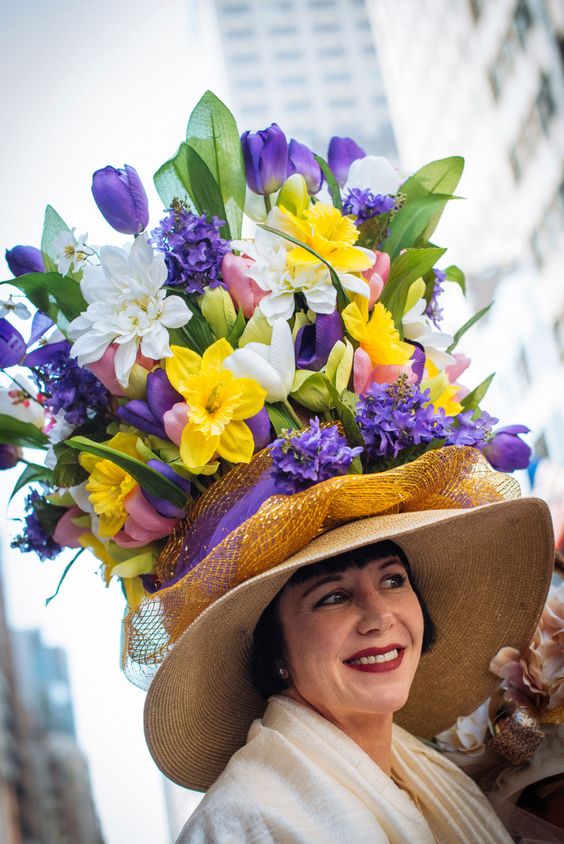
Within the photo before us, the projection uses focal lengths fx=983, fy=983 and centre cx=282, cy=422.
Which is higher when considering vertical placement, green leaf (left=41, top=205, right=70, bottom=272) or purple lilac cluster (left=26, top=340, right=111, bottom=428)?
green leaf (left=41, top=205, right=70, bottom=272)

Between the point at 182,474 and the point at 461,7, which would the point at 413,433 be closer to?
the point at 182,474

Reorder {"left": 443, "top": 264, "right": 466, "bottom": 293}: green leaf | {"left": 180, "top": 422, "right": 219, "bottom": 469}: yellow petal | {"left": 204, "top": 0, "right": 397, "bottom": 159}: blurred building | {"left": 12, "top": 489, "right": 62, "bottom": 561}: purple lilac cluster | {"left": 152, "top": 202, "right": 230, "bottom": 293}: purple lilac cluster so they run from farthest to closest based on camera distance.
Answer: {"left": 204, "top": 0, "right": 397, "bottom": 159}: blurred building → {"left": 443, "top": 264, "right": 466, "bottom": 293}: green leaf → {"left": 12, "top": 489, "right": 62, "bottom": 561}: purple lilac cluster → {"left": 152, "top": 202, "right": 230, "bottom": 293}: purple lilac cluster → {"left": 180, "top": 422, "right": 219, "bottom": 469}: yellow petal

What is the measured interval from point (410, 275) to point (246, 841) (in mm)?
919

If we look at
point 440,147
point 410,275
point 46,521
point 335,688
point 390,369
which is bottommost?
point 335,688

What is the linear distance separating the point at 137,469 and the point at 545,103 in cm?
1297

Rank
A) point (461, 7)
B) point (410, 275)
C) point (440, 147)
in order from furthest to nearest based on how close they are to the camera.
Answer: point (440, 147) → point (461, 7) → point (410, 275)

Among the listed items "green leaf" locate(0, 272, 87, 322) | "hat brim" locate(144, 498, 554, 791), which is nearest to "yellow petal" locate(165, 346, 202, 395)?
"green leaf" locate(0, 272, 87, 322)

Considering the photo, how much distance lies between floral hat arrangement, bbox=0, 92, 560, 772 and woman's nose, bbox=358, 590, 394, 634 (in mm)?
149

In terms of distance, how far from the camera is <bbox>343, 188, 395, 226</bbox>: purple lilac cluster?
1.69 m

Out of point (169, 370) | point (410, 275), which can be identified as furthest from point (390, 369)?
point (169, 370)

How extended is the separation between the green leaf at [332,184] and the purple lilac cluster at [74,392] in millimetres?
535

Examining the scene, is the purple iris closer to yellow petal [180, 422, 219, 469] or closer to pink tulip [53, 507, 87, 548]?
yellow petal [180, 422, 219, 469]

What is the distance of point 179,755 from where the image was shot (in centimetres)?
162

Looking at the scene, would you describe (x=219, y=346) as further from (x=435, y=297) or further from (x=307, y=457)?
(x=435, y=297)
